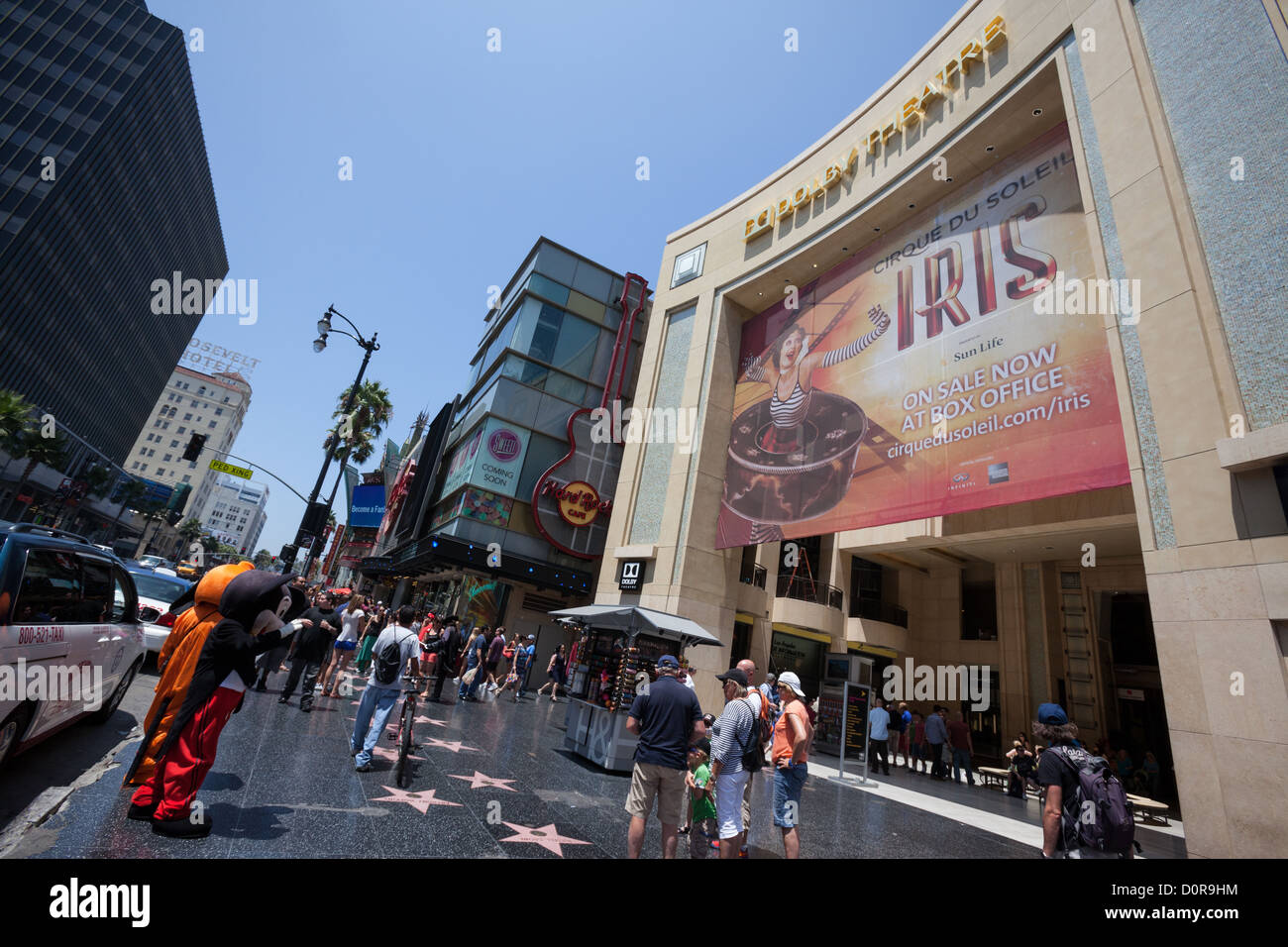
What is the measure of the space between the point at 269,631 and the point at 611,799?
17.8 ft

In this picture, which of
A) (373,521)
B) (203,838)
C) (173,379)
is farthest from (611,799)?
(173,379)

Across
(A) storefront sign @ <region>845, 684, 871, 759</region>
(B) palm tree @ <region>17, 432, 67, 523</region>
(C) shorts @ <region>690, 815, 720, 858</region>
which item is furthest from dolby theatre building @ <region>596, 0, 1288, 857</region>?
(B) palm tree @ <region>17, 432, 67, 523</region>

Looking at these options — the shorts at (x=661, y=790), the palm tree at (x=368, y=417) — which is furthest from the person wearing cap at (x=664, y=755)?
the palm tree at (x=368, y=417)

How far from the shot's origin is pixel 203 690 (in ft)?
13.9

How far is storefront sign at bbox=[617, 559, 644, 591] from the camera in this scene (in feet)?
63.5

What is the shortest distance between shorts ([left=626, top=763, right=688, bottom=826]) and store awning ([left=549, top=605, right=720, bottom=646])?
610 centimetres

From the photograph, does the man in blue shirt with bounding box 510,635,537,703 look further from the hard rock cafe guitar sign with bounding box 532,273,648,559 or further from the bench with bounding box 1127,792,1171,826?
the bench with bounding box 1127,792,1171,826

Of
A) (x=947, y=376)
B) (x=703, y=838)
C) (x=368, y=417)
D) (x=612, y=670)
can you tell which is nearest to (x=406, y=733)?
(x=703, y=838)

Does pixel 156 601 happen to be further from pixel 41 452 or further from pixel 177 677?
pixel 41 452

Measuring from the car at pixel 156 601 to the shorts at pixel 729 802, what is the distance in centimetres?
980

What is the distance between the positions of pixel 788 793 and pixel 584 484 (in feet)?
71.5

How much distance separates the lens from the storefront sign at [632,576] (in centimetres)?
1934

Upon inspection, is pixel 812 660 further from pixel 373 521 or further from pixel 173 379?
pixel 173 379

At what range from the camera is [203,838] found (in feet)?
13.5
